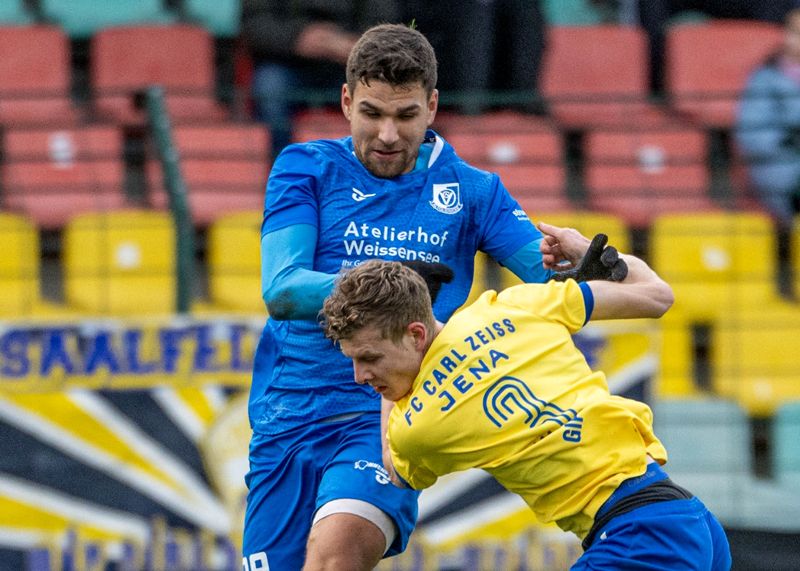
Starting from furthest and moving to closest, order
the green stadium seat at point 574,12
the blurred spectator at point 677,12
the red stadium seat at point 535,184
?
the green stadium seat at point 574,12, the blurred spectator at point 677,12, the red stadium seat at point 535,184

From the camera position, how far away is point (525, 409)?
3.62 metres

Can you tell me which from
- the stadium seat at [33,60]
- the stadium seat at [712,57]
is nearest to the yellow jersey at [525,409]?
the stadium seat at [33,60]

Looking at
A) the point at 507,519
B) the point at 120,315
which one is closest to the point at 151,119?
the point at 120,315

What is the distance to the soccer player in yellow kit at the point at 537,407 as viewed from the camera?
11.8 feet

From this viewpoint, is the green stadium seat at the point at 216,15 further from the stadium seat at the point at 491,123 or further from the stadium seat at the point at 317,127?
the stadium seat at the point at 491,123

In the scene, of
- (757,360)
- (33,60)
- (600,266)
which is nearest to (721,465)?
(757,360)

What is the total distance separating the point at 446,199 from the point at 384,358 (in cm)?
74

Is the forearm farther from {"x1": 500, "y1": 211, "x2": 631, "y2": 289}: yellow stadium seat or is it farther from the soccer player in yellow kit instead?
{"x1": 500, "y1": 211, "x2": 631, "y2": 289}: yellow stadium seat

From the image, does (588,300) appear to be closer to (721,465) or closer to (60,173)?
(721,465)

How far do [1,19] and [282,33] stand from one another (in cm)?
189

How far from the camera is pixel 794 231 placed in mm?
7492

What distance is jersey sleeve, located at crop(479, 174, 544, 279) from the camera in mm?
4168

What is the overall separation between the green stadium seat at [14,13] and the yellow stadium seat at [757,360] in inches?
175

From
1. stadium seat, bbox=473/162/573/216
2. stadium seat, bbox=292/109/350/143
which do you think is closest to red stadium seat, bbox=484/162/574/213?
stadium seat, bbox=473/162/573/216
